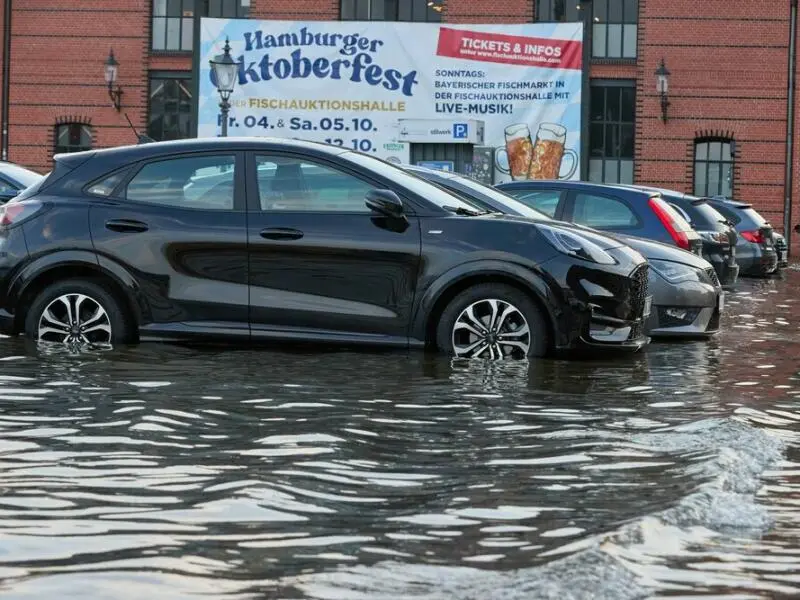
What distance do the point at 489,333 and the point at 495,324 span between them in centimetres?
7

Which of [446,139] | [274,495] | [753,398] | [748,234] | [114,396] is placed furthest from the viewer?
[446,139]

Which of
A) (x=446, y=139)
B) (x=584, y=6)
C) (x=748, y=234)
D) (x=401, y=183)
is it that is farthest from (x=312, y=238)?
(x=584, y=6)

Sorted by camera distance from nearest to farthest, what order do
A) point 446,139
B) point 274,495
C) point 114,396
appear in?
point 274,495
point 114,396
point 446,139

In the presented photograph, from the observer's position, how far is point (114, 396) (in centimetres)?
829

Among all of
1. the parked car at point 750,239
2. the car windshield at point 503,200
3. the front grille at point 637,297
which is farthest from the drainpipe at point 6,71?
the front grille at point 637,297

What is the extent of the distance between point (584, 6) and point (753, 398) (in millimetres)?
30358

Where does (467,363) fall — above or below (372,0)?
below

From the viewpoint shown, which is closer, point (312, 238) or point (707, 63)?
point (312, 238)

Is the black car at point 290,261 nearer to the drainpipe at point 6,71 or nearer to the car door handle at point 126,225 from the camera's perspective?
the car door handle at point 126,225

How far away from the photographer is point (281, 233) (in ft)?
34.6

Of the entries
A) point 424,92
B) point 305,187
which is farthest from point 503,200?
point 424,92

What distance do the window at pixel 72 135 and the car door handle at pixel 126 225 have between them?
3047cm

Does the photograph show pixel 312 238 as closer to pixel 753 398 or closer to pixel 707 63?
pixel 753 398

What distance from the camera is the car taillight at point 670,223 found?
15.4 meters
